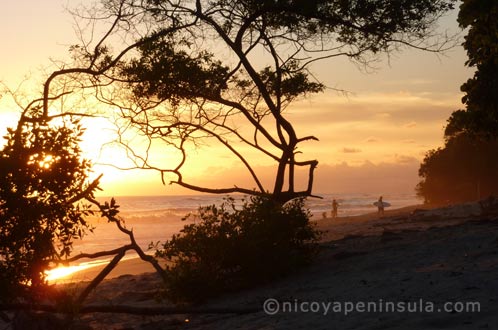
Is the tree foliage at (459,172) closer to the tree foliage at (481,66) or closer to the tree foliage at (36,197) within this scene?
the tree foliage at (481,66)

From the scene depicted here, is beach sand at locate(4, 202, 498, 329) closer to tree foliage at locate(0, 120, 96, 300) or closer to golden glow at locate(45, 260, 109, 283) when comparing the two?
tree foliage at locate(0, 120, 96, 300)

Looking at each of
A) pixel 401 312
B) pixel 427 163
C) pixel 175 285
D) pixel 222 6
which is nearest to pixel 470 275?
pixel 401 312

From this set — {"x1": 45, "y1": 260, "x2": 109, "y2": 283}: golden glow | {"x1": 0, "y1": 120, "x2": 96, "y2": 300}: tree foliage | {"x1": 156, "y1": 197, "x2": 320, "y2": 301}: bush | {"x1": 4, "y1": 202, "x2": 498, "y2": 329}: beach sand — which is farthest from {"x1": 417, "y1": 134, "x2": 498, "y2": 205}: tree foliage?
{"x1": 0, "y1": 120, "x2": 96, "y2": 300}: tree foliage

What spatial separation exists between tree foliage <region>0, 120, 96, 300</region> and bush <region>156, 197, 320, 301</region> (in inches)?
190

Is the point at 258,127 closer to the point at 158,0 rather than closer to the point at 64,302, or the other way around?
the point at 158,0

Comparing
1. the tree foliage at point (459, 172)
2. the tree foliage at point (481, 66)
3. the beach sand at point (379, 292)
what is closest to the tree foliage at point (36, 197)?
the beach sand at point (379, 292)

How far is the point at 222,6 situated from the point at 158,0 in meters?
1.81

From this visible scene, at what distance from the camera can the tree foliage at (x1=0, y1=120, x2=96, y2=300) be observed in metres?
8.89

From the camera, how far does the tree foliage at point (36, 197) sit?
8.89 meters

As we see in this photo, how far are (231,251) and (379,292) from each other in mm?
4375

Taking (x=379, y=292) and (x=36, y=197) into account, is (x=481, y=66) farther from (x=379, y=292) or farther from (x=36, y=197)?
(x=36, y=197)

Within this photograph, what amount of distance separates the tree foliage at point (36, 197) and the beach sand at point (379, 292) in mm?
3339

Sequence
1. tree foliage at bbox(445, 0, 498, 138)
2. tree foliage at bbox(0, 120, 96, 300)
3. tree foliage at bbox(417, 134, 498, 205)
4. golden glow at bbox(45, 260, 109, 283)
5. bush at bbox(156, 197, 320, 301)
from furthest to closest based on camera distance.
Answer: tree foliage at bbox(417, 134, 498, 205), golden glow at bbox(45, 260, 109, 283), tree foliage at bbox(445, 0, 498, 138), bush at bbox(156, 197, 320, 301), tree foliage at bbox(0, 120, 96, 300)

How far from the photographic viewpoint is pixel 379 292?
10711mm
